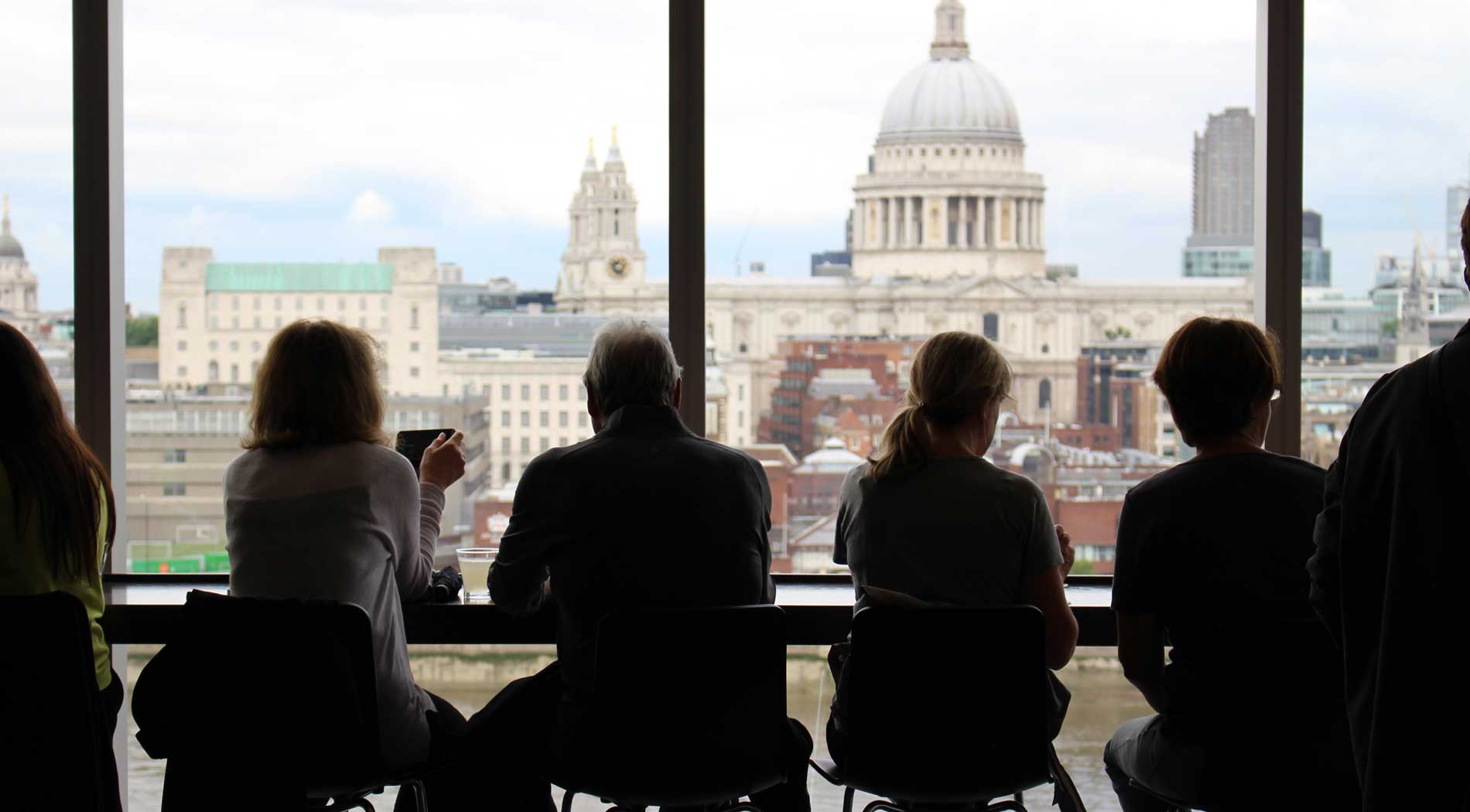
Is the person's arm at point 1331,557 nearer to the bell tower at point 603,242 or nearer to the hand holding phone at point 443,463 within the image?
the hand holding phone at point 443,463

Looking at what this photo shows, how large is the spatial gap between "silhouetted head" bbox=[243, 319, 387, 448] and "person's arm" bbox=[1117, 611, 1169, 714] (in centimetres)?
93

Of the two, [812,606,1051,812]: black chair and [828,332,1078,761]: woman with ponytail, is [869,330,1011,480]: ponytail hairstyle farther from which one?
[812,606,1051,812]: black chair

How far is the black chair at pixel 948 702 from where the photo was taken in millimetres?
1321

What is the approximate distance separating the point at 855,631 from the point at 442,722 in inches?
21.9

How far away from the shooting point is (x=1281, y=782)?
129cm

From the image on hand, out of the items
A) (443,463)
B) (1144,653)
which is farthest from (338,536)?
(1144,653)

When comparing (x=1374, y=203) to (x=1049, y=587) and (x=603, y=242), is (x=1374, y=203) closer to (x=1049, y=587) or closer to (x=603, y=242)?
(x=603, y=242)

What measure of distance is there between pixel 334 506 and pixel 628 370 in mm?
383

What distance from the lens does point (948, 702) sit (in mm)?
1344

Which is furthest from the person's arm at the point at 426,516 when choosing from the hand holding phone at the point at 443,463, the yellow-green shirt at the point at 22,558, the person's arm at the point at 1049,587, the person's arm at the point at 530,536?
the person's arm at the point at 1049,587

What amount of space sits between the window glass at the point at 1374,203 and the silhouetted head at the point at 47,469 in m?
1.38

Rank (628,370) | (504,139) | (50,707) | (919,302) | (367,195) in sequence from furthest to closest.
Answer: (919,302) → (504,139) → (367,195) → (628,370) → (50,707)

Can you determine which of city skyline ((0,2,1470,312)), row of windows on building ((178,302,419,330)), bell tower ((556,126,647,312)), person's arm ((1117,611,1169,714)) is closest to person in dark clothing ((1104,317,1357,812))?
person's arm ((1117,611,1169,714))

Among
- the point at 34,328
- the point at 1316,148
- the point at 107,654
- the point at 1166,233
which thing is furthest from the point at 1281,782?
the point at 1166,233
